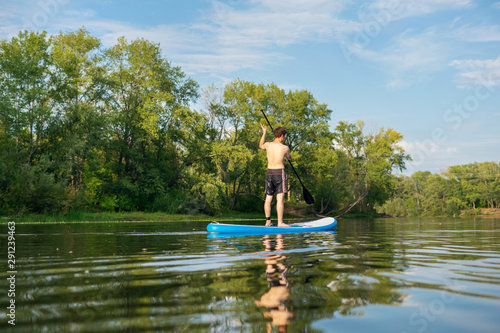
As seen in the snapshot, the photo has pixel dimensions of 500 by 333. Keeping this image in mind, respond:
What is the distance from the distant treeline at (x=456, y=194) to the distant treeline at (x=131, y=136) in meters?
51.2

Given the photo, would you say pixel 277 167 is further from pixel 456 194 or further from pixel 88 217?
pixel 456 194

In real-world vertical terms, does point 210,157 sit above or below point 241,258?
above

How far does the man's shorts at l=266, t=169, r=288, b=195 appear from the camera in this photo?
1049 centimetres

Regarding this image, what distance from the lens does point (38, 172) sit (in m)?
27.6

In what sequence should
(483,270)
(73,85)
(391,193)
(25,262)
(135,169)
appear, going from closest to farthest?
(483,270) → (25,262) → (73,85) → (135,169) → (391,193)

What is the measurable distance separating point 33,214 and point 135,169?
49.1ft

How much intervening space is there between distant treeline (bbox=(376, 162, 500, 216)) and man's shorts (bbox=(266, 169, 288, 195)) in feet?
290

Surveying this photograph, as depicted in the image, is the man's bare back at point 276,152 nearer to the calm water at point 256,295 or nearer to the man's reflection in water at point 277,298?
the calm water at point 256,295

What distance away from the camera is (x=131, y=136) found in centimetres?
3972

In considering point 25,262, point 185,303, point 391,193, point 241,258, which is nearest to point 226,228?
point 241,258

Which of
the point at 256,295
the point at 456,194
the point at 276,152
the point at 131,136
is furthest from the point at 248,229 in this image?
the point at 456,194

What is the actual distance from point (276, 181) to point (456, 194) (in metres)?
105

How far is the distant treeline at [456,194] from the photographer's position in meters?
99.1

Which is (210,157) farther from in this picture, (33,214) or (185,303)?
(185,303)
